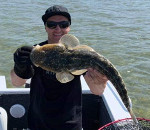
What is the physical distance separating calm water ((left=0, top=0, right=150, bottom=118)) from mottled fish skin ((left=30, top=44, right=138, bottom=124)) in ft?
19.8

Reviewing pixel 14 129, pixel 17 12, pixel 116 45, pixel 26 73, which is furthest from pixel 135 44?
pixel 26 73

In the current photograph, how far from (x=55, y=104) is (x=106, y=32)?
13033mm

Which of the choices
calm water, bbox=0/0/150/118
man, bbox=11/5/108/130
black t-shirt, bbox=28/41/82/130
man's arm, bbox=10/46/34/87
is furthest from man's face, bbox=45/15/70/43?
calm water, bbox=0/0/150/118

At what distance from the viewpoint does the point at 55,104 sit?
13.5ft

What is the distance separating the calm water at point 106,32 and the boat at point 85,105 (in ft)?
12.7

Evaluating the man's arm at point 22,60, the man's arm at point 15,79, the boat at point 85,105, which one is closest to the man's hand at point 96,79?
the boat at point 85,105

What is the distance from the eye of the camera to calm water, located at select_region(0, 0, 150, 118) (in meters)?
Answer: 11.2

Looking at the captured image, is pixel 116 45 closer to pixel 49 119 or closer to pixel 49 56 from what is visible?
pixel 49 119

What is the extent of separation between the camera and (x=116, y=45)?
14.6m

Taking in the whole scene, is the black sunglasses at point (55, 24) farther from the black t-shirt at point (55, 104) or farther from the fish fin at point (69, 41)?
the fish fin at point (69, 41)

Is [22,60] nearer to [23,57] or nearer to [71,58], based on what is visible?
[23,57]

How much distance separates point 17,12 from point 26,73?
55.8 feet

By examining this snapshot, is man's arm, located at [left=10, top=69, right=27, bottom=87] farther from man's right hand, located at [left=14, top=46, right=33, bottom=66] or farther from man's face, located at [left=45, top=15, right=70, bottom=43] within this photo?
man's right hand, located at [left=14, top=46, right=33, bottom=66]

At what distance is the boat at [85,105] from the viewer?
482cm
